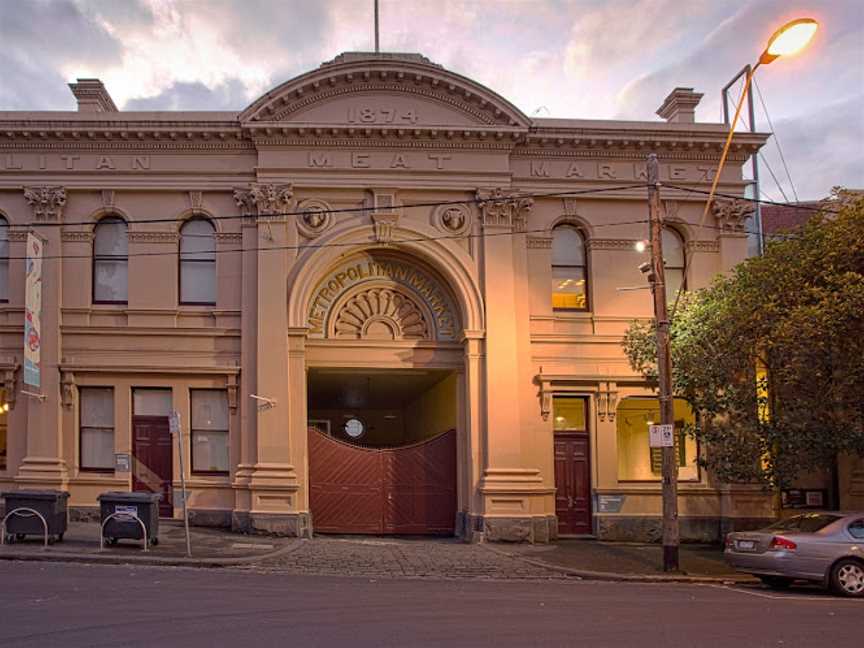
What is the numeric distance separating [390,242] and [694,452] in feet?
28.3

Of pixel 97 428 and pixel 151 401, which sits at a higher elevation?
pixel 151 401

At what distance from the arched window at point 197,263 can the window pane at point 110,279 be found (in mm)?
1346

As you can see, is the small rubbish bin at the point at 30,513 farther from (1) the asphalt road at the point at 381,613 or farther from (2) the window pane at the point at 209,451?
(2) the window pane at the point at 209,451

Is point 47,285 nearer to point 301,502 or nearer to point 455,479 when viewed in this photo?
point 301,502

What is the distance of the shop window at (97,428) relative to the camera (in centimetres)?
2238

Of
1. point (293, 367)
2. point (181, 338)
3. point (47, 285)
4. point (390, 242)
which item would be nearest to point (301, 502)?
point (293, 367)

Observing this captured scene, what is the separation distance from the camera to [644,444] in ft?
76.6

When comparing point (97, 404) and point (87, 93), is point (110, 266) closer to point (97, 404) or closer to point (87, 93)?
point (97, 404)

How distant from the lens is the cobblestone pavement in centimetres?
1684

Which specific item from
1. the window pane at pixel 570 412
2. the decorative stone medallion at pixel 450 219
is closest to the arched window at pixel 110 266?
the decorative stone medallion at pixel 450 219

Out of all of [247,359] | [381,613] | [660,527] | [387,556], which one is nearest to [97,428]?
[247,359]

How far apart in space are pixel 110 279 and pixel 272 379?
15.0 feet

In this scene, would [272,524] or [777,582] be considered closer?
[777,582]

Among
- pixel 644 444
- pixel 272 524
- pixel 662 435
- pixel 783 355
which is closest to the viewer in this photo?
pixel 662 435
